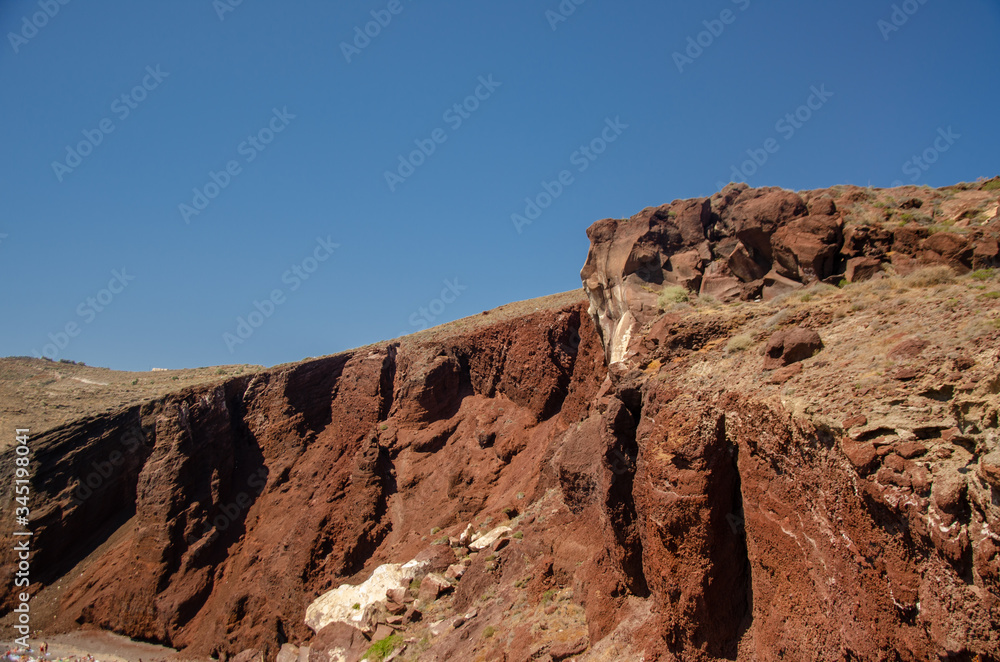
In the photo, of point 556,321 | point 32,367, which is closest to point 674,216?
point 556,321

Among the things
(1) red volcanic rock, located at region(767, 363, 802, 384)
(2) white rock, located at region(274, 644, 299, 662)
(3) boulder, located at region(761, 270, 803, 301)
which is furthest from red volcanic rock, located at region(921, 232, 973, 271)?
(2) white rock, located at region(274, 644, 299, 662)

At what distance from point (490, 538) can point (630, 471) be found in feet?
26.4

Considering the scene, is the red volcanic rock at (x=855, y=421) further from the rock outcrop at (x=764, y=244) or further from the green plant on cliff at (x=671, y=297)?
the green plant on cliff at (x=671, y=297)

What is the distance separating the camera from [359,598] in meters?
19.8

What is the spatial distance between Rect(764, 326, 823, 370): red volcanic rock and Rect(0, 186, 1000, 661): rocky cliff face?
0.05m

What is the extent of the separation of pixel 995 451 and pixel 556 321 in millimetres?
18607

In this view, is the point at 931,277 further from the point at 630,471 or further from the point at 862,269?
the point at 630,471

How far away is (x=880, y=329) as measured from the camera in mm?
8883

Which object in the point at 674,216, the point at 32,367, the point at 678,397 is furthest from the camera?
the point at 32,367

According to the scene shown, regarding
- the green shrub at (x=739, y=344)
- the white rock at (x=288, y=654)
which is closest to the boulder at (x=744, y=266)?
the green shrub at (x=739, y=344)

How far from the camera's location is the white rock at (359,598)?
18672mm

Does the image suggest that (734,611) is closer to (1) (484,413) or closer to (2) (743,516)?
(2) (743,516)

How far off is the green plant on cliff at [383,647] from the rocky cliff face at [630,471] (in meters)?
0.16

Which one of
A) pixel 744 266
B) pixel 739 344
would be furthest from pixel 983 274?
pixel 744 266
